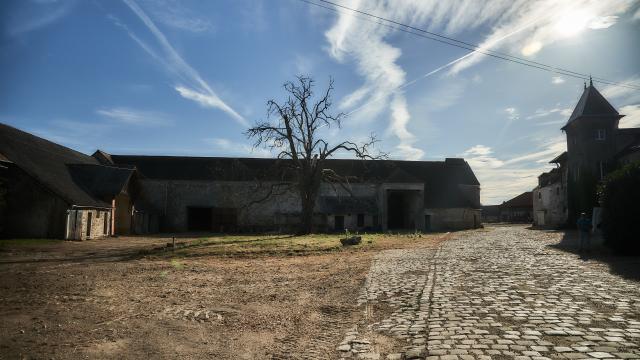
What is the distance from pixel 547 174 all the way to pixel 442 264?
42459mm

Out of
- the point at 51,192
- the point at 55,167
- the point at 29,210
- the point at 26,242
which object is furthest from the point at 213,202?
the point at 26,242

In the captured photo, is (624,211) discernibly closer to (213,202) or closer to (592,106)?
(592,106)

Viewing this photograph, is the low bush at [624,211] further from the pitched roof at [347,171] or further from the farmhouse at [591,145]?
the pitched roof at [347,171]

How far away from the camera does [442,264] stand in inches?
524

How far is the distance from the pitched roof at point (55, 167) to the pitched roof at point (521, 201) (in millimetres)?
66163

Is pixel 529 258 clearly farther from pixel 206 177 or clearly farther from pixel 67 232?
pixel 206 177

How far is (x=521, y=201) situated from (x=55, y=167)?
71.0 metres

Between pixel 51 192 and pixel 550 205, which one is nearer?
pixel 51 192

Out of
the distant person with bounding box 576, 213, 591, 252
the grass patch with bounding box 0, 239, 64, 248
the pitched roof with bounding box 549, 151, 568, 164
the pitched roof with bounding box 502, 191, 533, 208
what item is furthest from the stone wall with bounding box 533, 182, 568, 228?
the grass patch with bounding box 0, 239, 64, 248

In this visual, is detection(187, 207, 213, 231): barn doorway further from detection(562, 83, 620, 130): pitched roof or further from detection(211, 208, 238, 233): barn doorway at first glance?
detection(562, 83, 620, 130): pitched roof

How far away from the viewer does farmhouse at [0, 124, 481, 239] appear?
33562mm

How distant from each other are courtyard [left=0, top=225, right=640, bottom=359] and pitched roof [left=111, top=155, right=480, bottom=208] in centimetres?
3090

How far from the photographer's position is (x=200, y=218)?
4641 cm

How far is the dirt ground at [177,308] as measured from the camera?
573 centimetres
